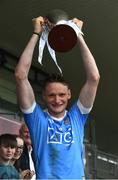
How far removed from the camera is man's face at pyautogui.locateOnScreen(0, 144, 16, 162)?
12.5ft

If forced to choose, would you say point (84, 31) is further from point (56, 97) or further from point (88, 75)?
point (56, 97)

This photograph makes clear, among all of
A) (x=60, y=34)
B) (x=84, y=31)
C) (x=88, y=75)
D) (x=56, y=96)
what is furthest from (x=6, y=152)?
(x=84, y=31)

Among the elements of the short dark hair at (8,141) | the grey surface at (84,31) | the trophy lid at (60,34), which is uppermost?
the grey surface at (84,31)

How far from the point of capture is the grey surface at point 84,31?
698cm

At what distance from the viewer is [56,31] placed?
3.06 meters

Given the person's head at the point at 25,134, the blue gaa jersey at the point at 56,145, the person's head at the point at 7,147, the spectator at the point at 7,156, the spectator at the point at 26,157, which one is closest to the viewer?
the blue gaa jersey at the point at 56,145

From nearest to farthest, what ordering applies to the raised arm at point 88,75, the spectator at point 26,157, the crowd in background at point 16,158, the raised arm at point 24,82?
1. the raised arm at point 24,82
2. the raised arm at point 88,75
3. the crowd in background at point 16,158
4. the spectator at point 26,157

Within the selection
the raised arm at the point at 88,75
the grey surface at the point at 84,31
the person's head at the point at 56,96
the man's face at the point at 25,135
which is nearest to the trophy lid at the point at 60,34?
the raised arm at the point at 88,75

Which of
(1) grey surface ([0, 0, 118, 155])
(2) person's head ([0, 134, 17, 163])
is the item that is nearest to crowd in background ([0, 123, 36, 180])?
(2) person's head ([0, 134, 17, 163])

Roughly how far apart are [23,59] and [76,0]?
3.96 m

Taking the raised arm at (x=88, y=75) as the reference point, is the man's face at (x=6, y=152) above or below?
below

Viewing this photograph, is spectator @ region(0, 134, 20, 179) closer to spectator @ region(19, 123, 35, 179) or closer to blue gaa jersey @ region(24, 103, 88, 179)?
spectator @ region(19, 123, 35, 179)

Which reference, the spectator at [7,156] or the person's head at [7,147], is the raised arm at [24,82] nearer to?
the spectator at [7,156]

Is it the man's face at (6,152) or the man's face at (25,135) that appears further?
the man's face at (25,135)
